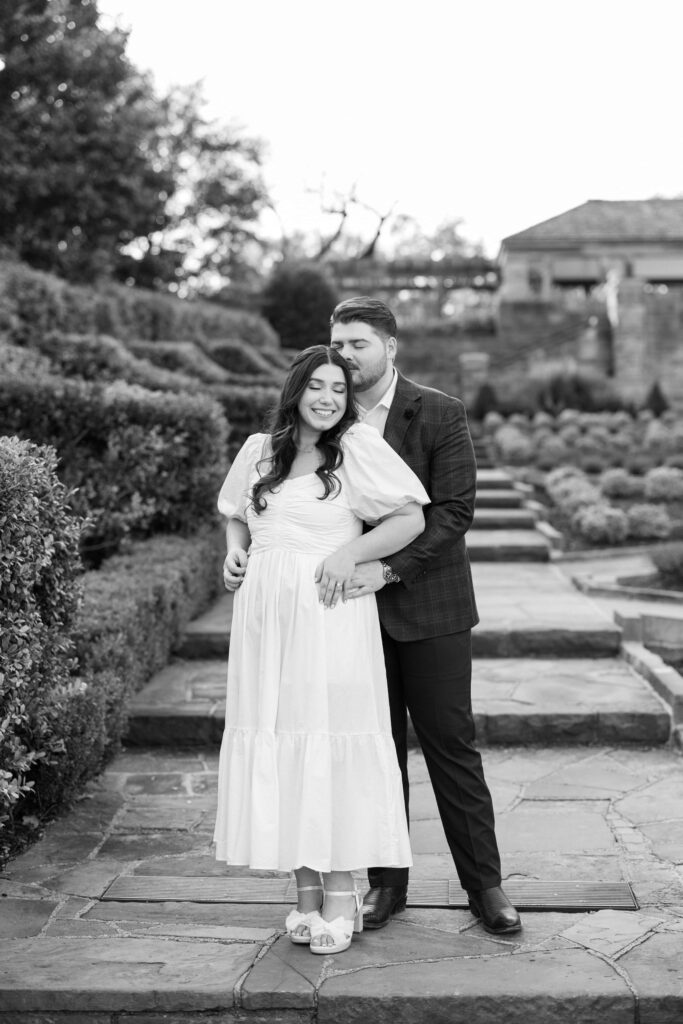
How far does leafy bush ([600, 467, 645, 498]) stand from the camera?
13.1m

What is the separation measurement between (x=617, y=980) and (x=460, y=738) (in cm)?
77

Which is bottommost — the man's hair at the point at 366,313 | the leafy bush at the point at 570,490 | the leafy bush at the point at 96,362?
the leafy bush at the point at 570,490

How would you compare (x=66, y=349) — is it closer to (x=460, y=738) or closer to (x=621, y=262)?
(x=460, y=738)

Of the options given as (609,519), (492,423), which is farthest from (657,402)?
(609,519)

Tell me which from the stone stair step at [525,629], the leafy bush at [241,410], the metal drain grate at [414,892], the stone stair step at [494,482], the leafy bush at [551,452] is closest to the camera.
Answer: the metal drain grate at [414,892]

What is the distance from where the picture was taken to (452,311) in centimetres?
4769

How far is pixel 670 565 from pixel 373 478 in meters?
6.13

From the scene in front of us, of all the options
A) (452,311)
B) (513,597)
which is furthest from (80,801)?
(452,311)

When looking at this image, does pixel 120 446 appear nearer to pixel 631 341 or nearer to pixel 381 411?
pixel 381 411

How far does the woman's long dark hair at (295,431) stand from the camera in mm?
3105

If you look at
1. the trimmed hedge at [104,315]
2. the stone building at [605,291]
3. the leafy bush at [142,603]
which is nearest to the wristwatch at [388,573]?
the leafy bush at [142,603]

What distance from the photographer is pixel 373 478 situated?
10.2 feet

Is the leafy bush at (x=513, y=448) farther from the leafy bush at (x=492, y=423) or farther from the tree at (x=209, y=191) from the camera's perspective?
A: the tree at (x=209, y=191)

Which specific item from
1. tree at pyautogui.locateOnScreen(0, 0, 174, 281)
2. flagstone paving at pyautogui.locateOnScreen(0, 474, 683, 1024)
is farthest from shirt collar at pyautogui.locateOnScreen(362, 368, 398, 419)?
tree at pyautogui.locateOnScreen(0, 0, 174, 281)
